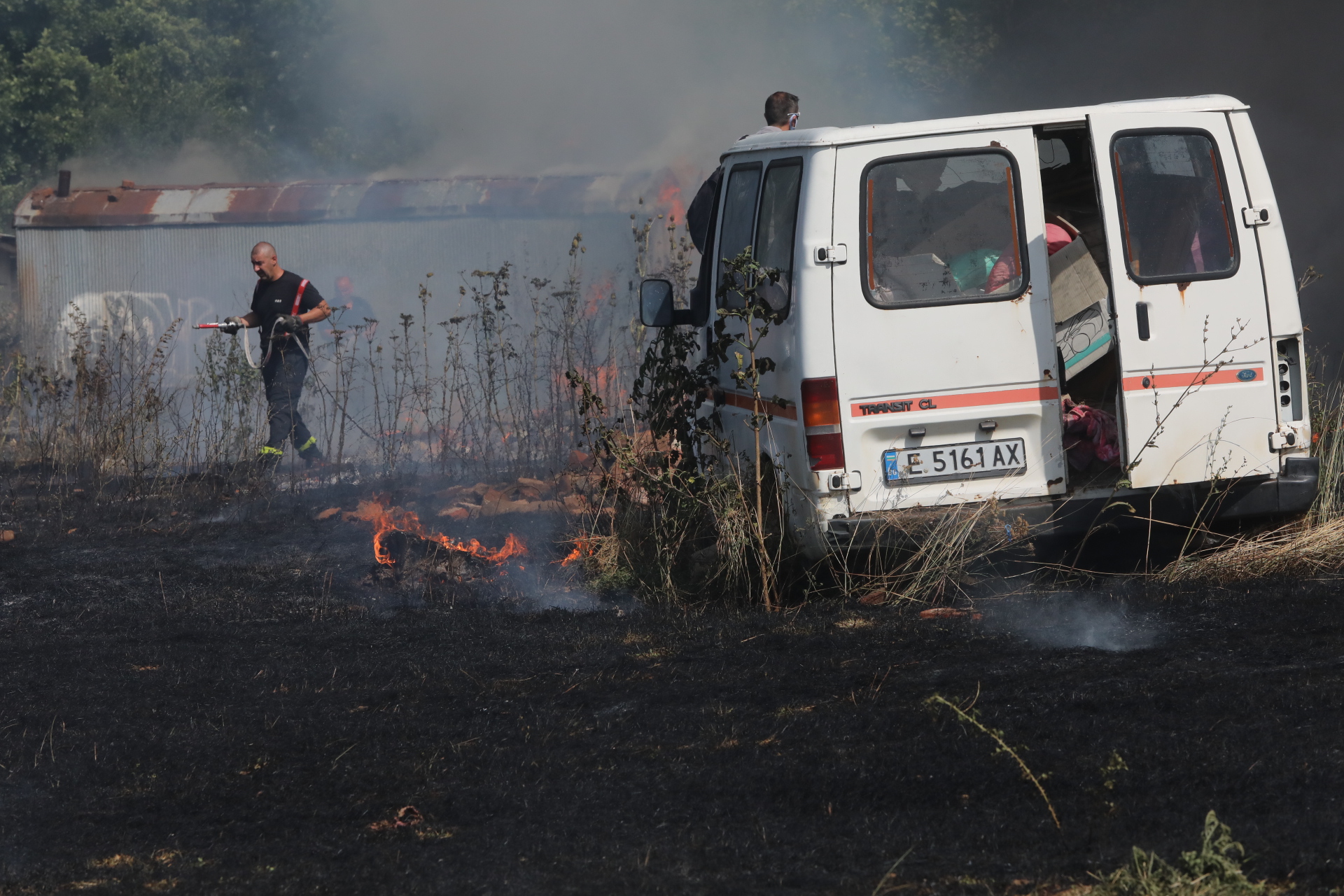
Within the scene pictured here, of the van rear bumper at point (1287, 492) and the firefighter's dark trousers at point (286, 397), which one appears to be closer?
the van rear bumper at point (1287, 492)

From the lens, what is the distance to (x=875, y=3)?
22984mm

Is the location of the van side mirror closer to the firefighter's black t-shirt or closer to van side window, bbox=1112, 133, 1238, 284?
van side window, bbox=1112, 133, 1238, 284

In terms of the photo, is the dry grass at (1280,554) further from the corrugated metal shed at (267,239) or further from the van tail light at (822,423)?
the corrugated metal shed at (267,239)

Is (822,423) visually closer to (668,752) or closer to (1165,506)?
(1165,506)

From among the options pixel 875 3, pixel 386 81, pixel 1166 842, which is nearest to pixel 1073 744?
pixel 1166 842

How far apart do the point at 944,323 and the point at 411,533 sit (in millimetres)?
3387

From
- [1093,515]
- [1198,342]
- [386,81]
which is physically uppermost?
[386,81]

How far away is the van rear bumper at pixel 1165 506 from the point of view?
5.06 meters

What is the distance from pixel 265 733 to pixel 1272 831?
275 centimetres

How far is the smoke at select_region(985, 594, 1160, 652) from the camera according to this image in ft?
14.2

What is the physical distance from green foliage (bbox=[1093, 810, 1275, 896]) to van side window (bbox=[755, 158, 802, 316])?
3.02 m

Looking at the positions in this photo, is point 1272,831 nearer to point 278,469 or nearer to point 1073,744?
point 1073,744

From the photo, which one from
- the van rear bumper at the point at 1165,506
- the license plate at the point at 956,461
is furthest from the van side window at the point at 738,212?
the van rear bumper at the point at 1165,506

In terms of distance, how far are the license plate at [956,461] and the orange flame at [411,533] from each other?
8.23 ft
